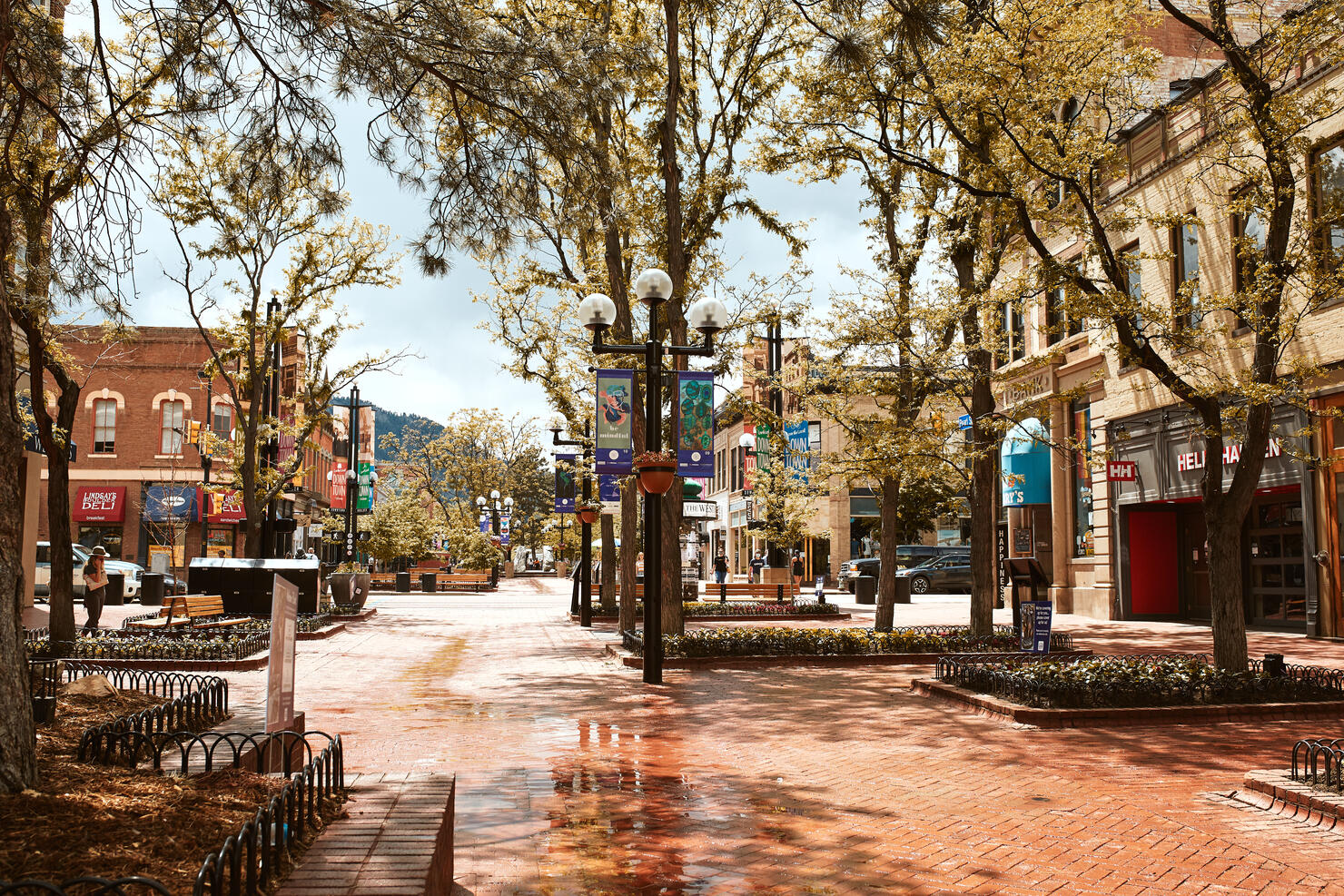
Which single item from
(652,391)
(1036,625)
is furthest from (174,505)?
(1036,625)

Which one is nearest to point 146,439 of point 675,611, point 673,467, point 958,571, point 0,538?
point 958,571

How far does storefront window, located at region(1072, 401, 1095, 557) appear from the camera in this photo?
1017 inches

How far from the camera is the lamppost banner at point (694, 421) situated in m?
14.9

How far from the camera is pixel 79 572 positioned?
31.0 m

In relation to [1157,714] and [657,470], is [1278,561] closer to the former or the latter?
[1157,714]

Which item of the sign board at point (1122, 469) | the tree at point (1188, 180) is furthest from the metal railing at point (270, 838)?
the sign board at point (1122, 469)

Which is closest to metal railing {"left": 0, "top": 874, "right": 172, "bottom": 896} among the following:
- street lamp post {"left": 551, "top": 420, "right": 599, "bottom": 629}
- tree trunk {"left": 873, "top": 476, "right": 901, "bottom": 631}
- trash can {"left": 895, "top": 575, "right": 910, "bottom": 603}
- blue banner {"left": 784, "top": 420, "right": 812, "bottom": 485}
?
tree trunk {"left": 873, "top": 476, "right": 901, "bottom": 631}

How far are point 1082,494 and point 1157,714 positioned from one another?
686 inches

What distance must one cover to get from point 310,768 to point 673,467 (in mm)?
8697

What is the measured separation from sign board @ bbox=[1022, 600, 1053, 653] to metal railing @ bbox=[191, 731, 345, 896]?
1104 cm

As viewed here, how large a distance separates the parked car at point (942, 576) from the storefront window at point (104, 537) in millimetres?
33160

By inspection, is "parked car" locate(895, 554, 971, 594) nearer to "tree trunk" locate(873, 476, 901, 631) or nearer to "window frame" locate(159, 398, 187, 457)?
"tree trunk" locate(873, 476, 901, 631)

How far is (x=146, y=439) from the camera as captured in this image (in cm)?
4775

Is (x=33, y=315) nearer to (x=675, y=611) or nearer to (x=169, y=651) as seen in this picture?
(x=169, y=651)
